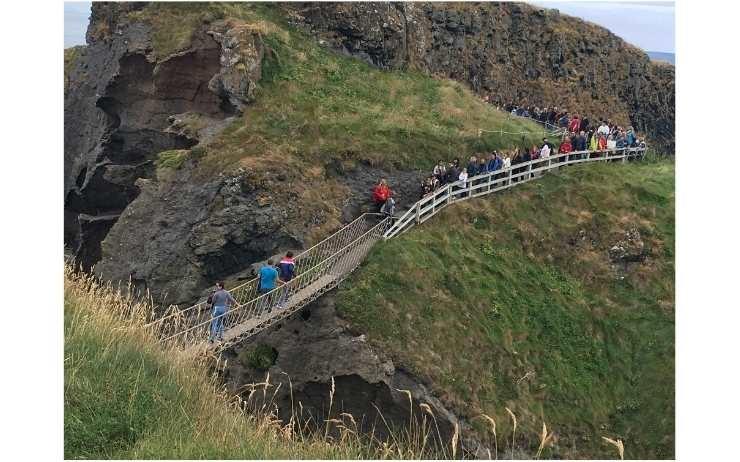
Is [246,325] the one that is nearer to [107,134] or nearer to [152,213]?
[152,213]

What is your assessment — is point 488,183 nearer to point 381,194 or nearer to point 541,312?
point 381,194

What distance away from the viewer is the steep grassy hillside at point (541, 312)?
19594mm

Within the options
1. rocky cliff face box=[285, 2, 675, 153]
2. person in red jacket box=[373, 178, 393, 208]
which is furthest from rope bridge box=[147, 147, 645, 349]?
rocky cliff face box=[285, 2, 675, 153]

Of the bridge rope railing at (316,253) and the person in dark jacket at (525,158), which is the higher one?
the person in dark jacket at (525,158)

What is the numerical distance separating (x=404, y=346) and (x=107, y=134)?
52.2 ft

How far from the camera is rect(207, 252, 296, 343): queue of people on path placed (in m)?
16.3

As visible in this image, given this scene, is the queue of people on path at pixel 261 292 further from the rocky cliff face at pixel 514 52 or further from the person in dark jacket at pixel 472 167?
the rocky cliff face at pixel 514 52

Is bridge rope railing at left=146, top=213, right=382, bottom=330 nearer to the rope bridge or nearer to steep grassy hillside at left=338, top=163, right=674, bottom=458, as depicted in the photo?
the rope bridge

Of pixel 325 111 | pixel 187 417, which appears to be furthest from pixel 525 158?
pixel 187 417

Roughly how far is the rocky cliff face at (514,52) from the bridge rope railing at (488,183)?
8.20 metres

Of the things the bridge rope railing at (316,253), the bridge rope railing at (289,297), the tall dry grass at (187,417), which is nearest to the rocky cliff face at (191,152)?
the bridge rope railing at (316,253)

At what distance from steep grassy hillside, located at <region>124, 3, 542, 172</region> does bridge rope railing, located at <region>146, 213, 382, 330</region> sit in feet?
9.55

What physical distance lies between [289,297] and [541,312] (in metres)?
8.48

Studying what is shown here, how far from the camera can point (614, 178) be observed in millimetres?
29547
